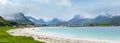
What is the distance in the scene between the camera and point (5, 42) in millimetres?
38562
